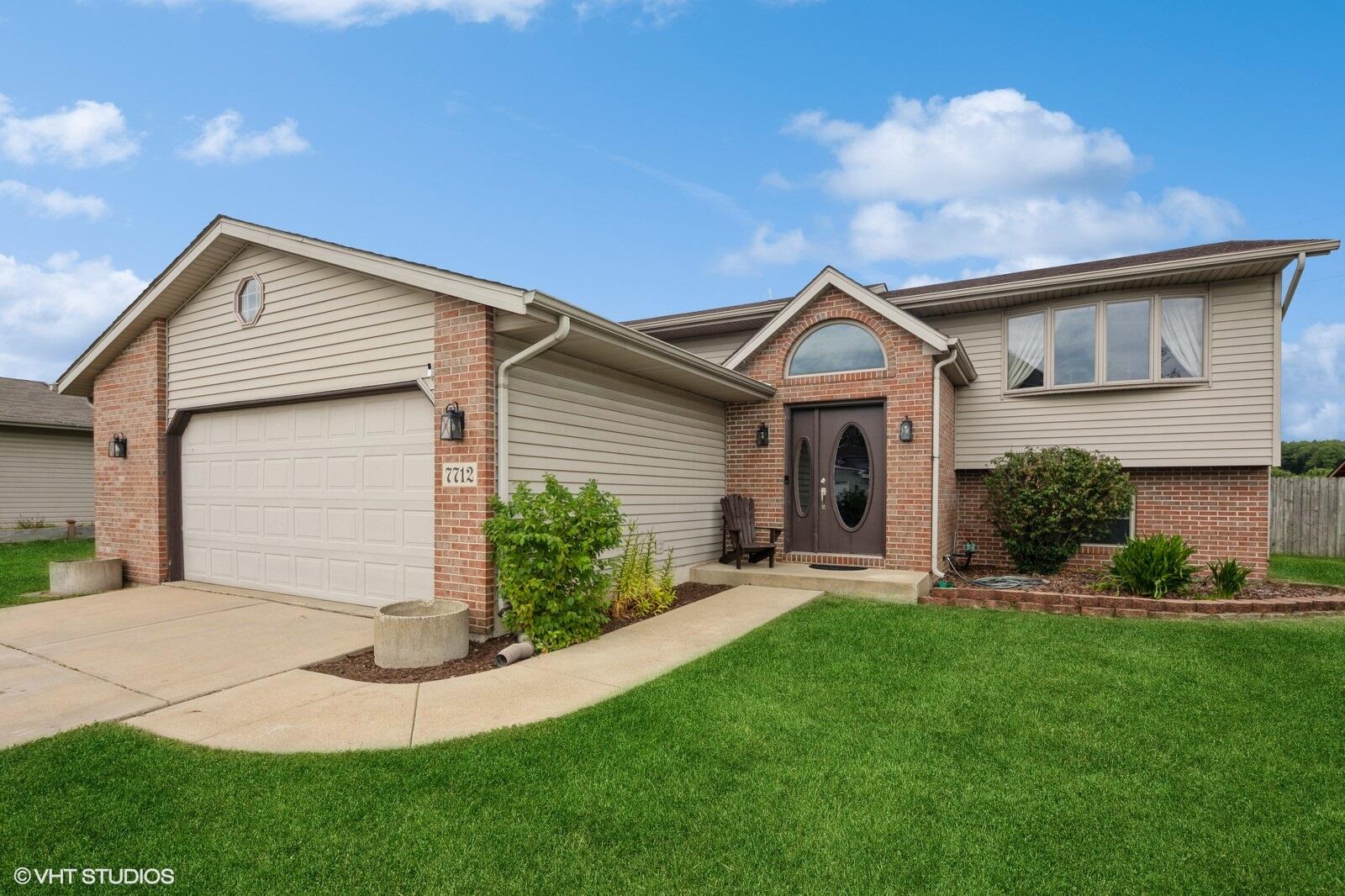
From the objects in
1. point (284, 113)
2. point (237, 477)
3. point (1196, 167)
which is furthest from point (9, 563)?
point (1196, 167)

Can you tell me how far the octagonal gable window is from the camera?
8016mm

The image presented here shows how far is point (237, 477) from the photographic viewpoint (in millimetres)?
8508

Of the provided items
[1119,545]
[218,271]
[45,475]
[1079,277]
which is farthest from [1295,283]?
[45,475]

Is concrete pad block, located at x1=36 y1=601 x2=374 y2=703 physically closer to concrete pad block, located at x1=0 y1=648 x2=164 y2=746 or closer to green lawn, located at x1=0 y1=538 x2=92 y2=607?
concrete pad block, located at x1=0 y1=648 x2=164 y2=746

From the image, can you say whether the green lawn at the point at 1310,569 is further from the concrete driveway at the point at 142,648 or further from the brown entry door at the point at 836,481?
the concrete driveway at the point at 142,648

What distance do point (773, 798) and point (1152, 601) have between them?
6.18 metres

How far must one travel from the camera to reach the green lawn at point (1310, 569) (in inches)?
385

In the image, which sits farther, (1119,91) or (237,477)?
(1119,91)

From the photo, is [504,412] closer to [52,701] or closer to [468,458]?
[468,458]

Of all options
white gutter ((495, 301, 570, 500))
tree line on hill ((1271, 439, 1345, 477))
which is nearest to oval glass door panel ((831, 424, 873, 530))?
white gutter ((495, 301, 570, 500))

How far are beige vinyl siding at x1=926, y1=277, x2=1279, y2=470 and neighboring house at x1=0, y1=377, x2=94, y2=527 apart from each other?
2055cm

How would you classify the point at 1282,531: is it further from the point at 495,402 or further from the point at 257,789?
the point at 257,789

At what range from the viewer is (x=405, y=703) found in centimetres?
432

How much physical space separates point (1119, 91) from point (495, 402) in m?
12.5
